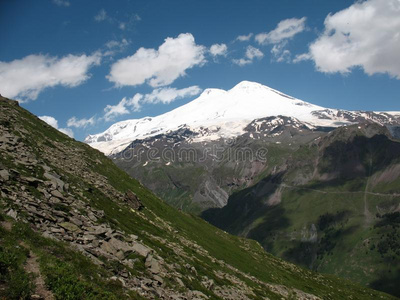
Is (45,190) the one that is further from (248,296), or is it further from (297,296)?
(297,296)

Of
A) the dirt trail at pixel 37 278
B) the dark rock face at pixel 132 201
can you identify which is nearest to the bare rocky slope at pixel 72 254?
the dirt trail at pixel 37 278

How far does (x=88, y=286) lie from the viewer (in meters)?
20.6

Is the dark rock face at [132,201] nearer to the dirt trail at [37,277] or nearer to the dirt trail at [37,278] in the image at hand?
the dirt trail at [37,277]

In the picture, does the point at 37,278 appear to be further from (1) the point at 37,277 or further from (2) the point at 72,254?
(2) the point at 72,254

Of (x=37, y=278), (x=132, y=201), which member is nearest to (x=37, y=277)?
(x=37, y=278)

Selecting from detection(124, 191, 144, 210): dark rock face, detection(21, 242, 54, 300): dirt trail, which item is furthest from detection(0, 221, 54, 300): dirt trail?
detection(124, 191, 144, 210): dark rock face

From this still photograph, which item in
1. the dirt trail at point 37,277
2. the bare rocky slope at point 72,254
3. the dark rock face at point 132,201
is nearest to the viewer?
the dirt trail at point 37,277

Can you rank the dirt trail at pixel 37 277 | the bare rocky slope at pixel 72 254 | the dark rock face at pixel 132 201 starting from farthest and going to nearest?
the dark rock face at pixel 132 201, the bare rocky slope at pixel 72 254, the dirt trail at pixel 37 277

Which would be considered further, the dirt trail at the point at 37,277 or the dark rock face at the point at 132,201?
the dark rock face at the point at 132,201

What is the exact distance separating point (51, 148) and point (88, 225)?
42.8 metres

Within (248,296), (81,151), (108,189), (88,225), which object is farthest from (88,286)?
(81,151)

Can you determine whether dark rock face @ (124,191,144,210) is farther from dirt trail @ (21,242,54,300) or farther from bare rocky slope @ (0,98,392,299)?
dirt trail @ (21,242,54,300)

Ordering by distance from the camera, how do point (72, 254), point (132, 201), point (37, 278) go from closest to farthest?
1. point (37, 278)
2. point (72, 254)
3. point (132, 201)

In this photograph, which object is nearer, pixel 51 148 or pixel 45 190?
pixel 45 190
